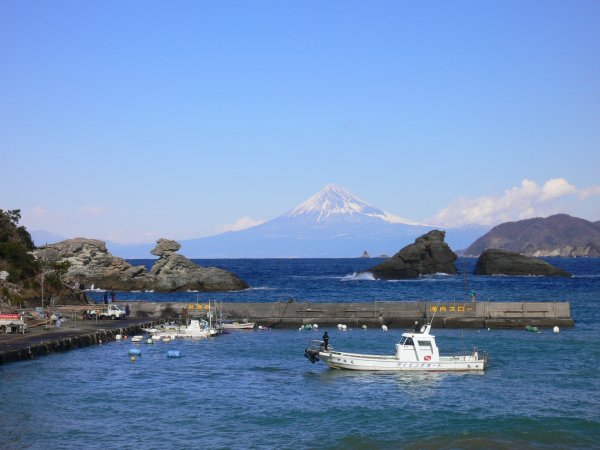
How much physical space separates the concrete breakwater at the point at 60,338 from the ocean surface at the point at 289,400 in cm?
119

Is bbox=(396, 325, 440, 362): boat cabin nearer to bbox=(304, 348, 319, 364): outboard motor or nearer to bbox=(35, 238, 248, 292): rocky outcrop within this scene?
bbox=(304, 348, 319, 364): outboard motor

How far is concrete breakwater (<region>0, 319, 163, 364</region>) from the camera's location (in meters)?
57.2

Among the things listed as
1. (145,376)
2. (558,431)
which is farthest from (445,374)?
(145,376)

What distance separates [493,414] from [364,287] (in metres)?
126

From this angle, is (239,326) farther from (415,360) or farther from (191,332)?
(415,360)

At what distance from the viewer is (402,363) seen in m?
51.4

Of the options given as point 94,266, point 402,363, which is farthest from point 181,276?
point 402,363

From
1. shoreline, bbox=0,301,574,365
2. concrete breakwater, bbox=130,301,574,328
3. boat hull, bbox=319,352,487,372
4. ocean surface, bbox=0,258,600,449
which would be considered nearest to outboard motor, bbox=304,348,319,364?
ocean surface, bbox=0,258,600,449

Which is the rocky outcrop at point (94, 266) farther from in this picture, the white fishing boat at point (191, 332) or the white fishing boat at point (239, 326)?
the white fishing boat at point (191, 332)

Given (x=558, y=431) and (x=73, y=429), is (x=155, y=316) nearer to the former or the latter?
(x=73, y=429)

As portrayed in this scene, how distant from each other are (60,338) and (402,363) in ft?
104

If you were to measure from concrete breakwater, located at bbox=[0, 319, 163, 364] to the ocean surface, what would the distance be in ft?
3.92

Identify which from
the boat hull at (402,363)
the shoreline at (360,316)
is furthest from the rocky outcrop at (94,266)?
the boat hull at (402,363)

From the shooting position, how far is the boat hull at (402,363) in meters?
51.4
